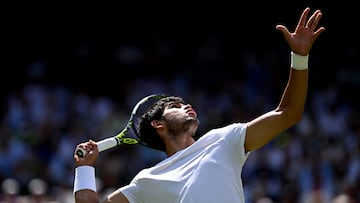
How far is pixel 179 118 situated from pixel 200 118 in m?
8.03

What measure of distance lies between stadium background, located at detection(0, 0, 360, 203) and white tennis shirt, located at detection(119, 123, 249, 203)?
570 cm

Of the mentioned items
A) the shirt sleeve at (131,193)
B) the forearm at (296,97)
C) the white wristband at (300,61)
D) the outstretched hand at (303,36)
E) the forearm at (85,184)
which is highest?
the outstretched hand at (303,36)

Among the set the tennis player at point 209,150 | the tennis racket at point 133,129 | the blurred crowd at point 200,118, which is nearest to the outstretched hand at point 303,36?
the tennis player at point 209,150

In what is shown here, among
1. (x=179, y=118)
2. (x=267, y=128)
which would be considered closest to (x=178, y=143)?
(x=179, y=118)

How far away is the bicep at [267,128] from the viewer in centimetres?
648

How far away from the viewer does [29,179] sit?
1374 centimetres

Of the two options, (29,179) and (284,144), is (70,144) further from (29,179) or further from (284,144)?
(284,144)

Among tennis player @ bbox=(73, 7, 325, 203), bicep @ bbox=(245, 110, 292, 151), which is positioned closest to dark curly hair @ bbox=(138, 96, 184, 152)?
tennis player @ bbox=(73, 7, 325, 203)

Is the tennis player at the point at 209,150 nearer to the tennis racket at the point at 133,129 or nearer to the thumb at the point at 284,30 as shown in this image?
the thumb at the point at 284,30

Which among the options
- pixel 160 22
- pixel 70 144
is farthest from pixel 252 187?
pixel 160 22

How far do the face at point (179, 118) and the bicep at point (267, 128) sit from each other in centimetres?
56

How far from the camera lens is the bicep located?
6.48 meters

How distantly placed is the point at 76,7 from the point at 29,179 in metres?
4.38

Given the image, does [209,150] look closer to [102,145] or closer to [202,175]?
[202,175]
